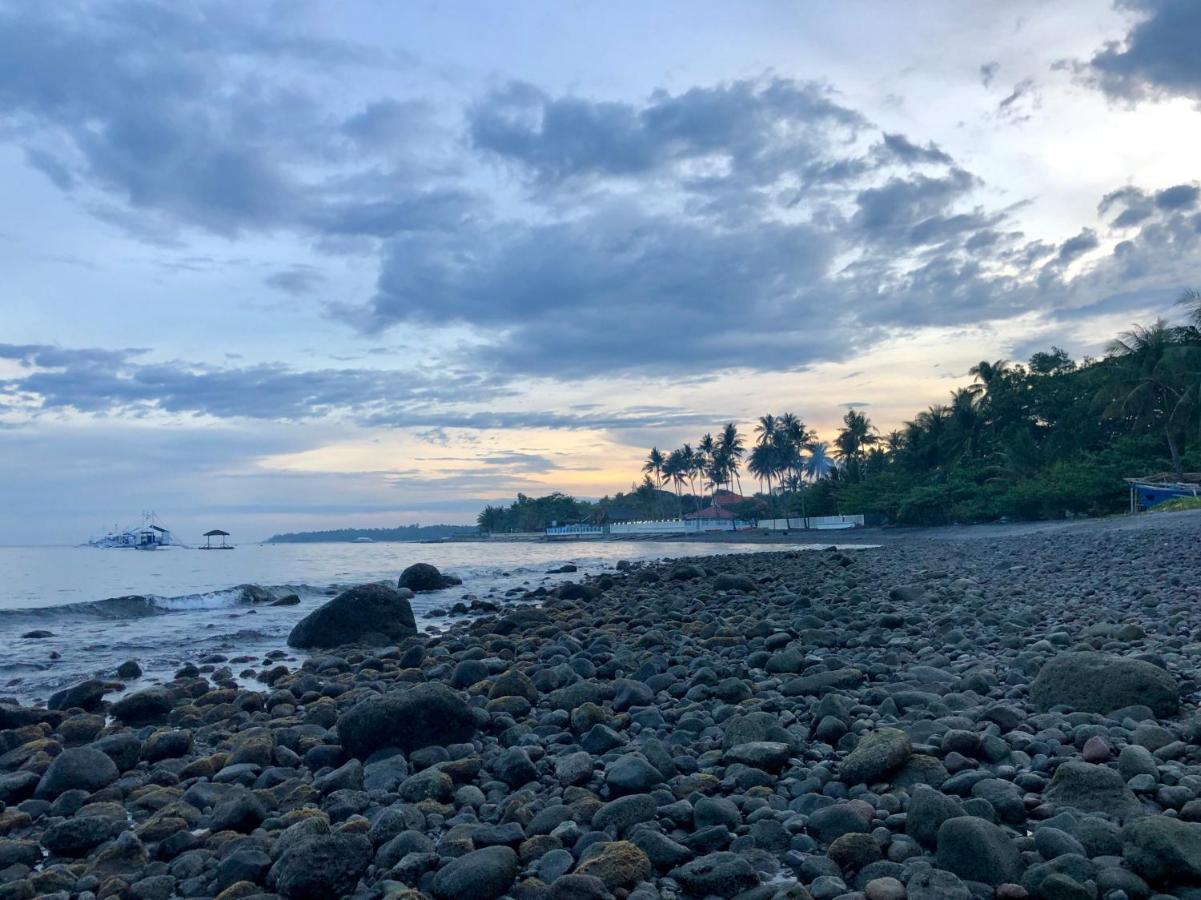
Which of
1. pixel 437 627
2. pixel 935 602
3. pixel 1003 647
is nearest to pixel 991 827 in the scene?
pixel 1003 647

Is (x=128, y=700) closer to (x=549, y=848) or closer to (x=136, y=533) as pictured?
(x=549, y=848)

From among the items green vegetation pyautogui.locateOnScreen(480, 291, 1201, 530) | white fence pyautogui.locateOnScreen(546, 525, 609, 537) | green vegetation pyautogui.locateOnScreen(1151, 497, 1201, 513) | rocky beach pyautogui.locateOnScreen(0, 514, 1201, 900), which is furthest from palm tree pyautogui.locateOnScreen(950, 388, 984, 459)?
white fence pyautogui.locateOnScreen(546, 525, 609, 537)

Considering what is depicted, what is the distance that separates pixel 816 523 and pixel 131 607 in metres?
57.9

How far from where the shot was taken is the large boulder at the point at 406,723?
652cm

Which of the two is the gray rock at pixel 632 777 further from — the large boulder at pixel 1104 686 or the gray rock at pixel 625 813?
the large boulder at pixel 1104 686

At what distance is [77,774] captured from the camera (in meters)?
6.39

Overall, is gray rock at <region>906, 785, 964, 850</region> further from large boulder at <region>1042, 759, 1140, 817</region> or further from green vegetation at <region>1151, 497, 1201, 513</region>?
green vegetation at <region>1151, 497, 1201, 513</region>

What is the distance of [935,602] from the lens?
12.9 meters

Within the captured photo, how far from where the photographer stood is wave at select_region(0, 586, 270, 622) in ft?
69.9

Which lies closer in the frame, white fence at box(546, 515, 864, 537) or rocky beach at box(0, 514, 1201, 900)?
rocky beach at box(0, 514, 1201, 900)

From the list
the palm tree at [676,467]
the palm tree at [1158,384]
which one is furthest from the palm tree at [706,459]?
the palm tree at [1158,384]

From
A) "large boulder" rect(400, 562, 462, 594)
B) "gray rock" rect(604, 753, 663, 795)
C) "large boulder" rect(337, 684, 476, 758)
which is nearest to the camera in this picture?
"gray rock" rect(604, 753, 663, 795)

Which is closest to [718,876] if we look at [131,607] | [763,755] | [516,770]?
[763,755]

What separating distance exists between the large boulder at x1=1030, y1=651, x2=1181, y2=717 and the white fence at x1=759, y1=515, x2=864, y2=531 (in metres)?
60.8
